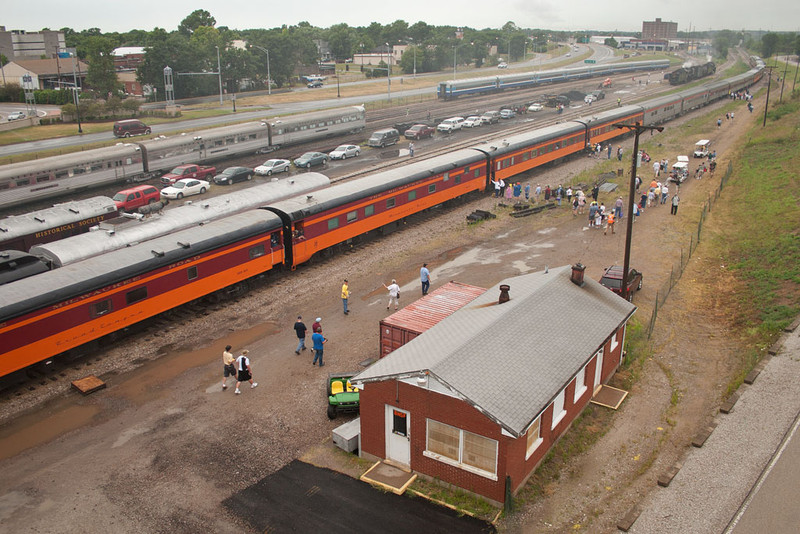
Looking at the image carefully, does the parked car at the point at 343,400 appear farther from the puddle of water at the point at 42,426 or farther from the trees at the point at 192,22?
the trees at the point at 192,22

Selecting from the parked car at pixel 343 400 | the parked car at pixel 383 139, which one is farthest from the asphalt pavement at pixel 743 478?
the parked car at pixel 383 139

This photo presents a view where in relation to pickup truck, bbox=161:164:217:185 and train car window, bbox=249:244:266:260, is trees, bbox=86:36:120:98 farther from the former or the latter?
train car window, bbox=249:244:266:260

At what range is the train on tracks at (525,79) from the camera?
96562mm

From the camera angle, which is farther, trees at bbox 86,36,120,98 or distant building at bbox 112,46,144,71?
distant building at bbox 112,46,144,71

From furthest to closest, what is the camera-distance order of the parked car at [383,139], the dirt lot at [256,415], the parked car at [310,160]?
the parked car at [383,139]
the parked car at [310,160]
the dirt lot at [256,415]

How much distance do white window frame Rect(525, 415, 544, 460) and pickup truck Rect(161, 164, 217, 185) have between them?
38532mm

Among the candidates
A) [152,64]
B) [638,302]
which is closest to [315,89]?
[152,64]

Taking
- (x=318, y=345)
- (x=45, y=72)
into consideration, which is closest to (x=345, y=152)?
(x=318, y=345)

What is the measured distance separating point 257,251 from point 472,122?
5271 centimetres

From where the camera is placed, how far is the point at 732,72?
471 feet

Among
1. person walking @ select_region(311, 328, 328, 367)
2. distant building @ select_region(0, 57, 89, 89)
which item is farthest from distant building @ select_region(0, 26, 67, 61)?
person walking @ select_region(311, 328, 328, 367)

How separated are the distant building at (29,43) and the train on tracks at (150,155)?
317ft

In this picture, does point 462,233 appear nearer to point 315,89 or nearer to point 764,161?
point 764,161

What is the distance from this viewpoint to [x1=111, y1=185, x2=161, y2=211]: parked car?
40.1 m
